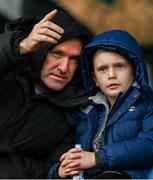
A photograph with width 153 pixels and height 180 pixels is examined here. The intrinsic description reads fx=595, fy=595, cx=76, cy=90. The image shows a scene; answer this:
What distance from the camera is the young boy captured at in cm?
235

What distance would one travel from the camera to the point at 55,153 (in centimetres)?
262

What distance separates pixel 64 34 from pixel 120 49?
0.27 m

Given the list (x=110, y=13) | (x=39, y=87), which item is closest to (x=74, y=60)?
(x=39, y=87)

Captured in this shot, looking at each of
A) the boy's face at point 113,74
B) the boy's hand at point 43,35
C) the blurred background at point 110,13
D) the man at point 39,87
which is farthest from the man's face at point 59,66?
the blurred background at point 110,13

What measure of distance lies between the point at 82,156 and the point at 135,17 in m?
2.42

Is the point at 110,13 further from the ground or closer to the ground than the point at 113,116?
further from the ground

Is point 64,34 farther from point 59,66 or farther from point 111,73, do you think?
point 111,73

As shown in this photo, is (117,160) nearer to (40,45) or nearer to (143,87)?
(143,87)

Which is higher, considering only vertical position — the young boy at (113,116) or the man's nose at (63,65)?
the man's nose at (63,65)

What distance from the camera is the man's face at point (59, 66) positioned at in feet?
8.76

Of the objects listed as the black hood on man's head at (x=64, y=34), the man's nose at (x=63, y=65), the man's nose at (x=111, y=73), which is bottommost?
the man's nose at (x=111, y=73)

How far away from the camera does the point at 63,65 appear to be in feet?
8.72

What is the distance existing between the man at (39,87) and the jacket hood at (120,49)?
2.0 inches

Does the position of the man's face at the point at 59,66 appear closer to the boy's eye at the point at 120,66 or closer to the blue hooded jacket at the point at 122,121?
the blue hooded jacket at the point at 122,121
